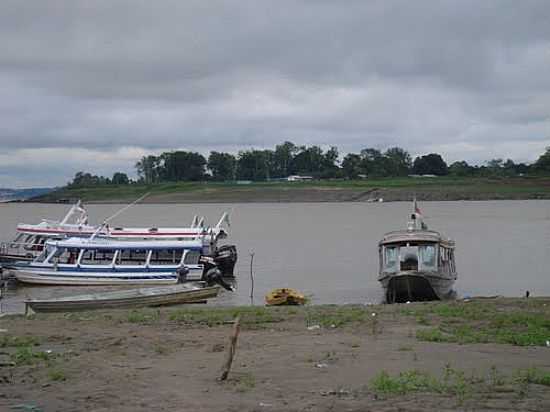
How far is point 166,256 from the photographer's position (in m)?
35.1

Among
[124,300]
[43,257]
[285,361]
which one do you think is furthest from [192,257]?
[285,361]

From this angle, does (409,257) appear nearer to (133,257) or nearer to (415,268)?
(415,268)

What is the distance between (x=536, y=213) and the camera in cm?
8606

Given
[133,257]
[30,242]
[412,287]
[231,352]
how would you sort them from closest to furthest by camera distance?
[231,352] → [412,287] → [133,257] → [30,242]

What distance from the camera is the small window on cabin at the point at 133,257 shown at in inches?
1382

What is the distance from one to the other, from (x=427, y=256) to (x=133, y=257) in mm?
13234

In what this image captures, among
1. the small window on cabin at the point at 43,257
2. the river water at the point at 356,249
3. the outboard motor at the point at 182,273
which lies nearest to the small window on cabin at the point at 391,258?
the river water at the point at 356,249

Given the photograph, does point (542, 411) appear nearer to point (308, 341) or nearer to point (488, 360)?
point (488, 360)

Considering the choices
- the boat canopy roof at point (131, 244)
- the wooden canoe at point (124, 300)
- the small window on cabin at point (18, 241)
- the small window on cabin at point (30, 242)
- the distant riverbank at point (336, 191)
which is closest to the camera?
the wooden canoe at point (124, 300)

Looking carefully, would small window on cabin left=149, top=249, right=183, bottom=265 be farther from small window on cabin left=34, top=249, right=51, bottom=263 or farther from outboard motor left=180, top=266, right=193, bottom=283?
small window on cabin left=34, top=249, right=51, bottom=263

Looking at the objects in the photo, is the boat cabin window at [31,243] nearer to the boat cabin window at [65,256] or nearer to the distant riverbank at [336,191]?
the boat cabin window at [65,256]

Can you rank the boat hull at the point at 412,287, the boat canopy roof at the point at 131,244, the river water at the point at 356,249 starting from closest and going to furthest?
the boat hull at the point at 412,287, the river water at the point at 356,249, the boat canopy roof at the point at 131,244

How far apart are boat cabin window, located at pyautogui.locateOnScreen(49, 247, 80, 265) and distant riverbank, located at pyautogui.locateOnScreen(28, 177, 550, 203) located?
8253cm

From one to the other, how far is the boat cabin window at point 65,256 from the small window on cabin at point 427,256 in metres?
14.8
